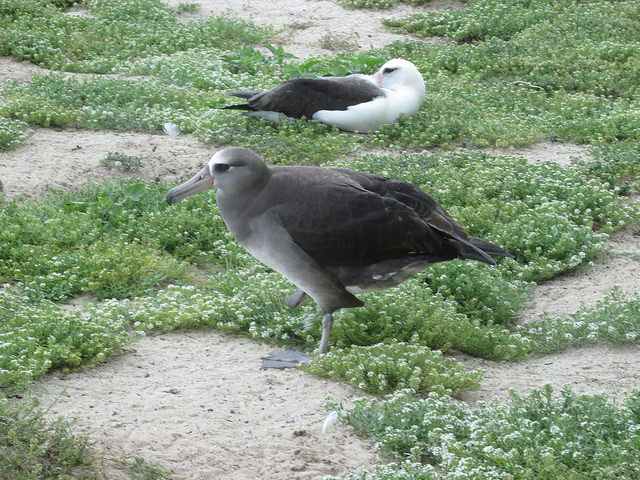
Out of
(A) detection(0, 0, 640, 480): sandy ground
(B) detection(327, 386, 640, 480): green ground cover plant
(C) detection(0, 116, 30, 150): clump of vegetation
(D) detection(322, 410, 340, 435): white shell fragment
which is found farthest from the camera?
(C) detection(0, 116, 30, 150): clump of vegetation

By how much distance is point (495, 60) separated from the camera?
11.5 metres

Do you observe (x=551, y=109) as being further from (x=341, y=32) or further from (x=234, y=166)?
(x=234, y=166)

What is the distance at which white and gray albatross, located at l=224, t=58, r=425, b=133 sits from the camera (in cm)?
935

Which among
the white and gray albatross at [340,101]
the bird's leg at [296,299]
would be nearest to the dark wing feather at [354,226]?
the bird's leg at [296,299]

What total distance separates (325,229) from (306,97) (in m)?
4.38

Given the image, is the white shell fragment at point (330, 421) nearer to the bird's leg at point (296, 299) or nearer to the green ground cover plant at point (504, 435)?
the green ground cover plant at point (504, 435)

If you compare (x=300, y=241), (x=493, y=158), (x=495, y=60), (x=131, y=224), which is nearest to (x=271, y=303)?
(x=300, y=241)

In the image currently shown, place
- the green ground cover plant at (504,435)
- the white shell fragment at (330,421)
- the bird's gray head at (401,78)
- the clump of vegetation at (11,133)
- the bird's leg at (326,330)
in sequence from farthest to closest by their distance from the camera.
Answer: the bird's gray head at (401,78), the clump of vegetation at (11,133), the bird's leg at (326,330), the white shell fragment at (330,421), the green ground cover plant at (504,435)

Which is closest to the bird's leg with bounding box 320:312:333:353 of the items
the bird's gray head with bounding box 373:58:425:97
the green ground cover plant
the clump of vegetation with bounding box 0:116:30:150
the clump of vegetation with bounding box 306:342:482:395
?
the clump of vegetation with bounding box 306:342:482:395

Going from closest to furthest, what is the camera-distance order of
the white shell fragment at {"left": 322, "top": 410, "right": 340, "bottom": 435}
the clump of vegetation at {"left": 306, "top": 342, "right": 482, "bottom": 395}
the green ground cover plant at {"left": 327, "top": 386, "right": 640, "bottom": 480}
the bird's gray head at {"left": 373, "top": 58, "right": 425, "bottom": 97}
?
1. the green ground cover plant at {"left": 327, "top": 386, "right": 640, "bottom": 480}
2. the white shell fragment at {"left": 322, "top": 410, "right": 340, "bottom": 435}
3. the clump of vegetation at {"left": 306, "top": 342, "right": 482, "bottom": 395}
4. the bird's gray head at {"left": 373, "top": 58, "right": 425, "bottom": 97}

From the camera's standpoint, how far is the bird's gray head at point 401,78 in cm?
966

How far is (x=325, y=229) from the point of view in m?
5.23

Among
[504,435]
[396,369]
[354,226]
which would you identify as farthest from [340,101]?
[504,435]

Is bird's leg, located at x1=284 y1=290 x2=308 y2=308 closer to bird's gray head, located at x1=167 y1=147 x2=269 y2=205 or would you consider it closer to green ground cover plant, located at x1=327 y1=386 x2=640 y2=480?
bird's gray head, located at x1=167 y1=147 x2=269 y2=205
